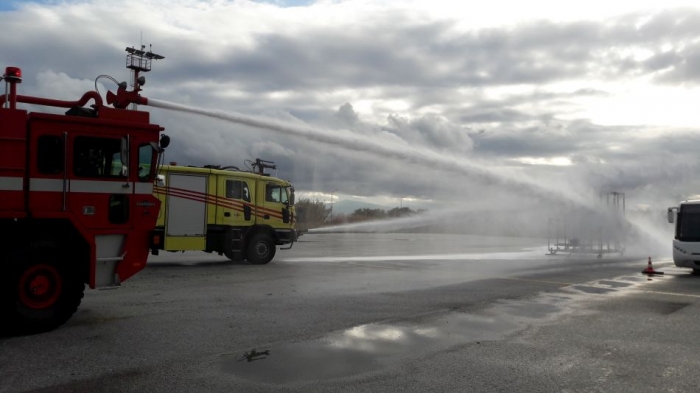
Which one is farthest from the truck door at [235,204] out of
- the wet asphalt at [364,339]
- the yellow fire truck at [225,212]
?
the wet asphalt at [364,339]

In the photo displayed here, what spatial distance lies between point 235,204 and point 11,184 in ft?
29.4

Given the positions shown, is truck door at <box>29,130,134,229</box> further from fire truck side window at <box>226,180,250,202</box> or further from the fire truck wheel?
the fire truck wheel

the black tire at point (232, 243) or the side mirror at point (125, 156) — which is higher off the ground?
the side mirror at point (125, 156)

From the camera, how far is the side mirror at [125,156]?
7730mm

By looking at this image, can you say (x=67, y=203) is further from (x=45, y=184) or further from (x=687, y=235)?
(x=687, y=235)

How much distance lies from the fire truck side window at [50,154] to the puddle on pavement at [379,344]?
3.76 metres

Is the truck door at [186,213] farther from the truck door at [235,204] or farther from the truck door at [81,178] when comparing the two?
the truck door at [81,178]

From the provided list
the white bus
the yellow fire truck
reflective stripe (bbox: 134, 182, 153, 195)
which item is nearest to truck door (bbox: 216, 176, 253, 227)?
the yellow fire truck

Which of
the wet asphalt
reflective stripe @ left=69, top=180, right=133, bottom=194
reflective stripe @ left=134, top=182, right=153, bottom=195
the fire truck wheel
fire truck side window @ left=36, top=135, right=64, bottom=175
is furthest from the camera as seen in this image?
the fire truck wheel

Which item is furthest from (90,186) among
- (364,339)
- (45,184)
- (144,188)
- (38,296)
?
(364,339)

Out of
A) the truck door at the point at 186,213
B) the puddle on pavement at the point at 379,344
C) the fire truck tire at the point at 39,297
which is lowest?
the puddle on pavement at the point at 379,344

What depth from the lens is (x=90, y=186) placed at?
25.0ft

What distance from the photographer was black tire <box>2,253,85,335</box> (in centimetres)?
686

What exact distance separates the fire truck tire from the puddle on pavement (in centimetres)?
284
